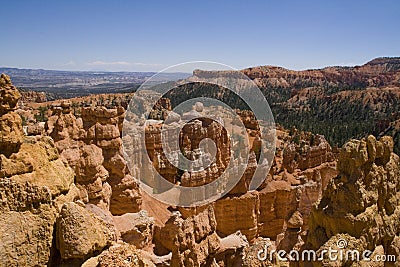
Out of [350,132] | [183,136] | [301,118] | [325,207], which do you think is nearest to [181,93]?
[301,118]

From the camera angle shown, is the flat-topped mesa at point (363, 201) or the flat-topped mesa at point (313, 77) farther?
the flat-topped mesa at point (313, 77)

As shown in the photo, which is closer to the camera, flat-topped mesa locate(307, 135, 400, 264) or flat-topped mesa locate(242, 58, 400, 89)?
flat-topped mesa locate(307, 135, 400, 264)

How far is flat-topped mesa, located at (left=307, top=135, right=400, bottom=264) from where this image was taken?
734 cm

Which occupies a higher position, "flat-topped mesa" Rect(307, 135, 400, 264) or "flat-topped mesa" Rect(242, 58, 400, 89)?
"flat-topped mesa" Rect(242, 58, 400, 89)

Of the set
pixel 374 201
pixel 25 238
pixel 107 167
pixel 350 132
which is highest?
pixel 25 238

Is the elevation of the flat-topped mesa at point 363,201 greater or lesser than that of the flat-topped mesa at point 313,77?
lesser

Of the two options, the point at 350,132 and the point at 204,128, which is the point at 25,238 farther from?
the point at 350,132

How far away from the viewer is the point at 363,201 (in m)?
7.45

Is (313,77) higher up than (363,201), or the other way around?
(313,77)

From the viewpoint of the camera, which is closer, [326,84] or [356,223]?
[356,223]

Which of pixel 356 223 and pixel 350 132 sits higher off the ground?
pixel 356 223

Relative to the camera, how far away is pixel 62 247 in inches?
177

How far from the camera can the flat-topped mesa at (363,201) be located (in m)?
7.34

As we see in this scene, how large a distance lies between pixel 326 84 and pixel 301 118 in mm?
61117
